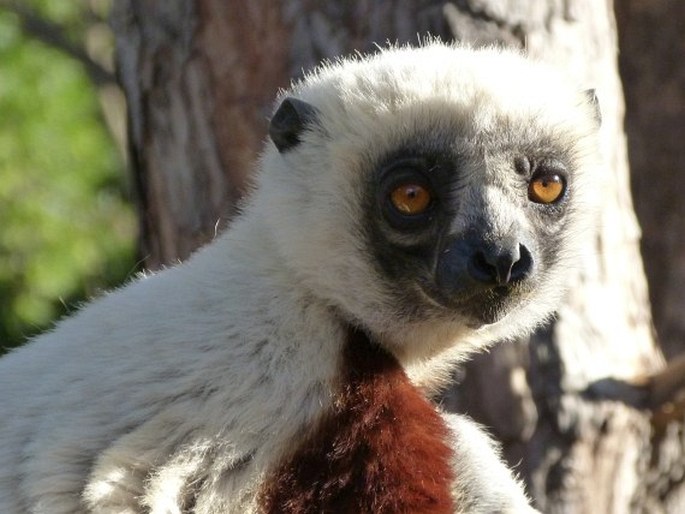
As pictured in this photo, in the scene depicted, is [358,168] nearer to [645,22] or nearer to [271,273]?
[271,273]

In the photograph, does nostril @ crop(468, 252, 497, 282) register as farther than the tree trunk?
No

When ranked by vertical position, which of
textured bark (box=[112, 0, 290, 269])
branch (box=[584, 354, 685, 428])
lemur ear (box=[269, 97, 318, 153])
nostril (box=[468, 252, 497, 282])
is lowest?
branch (box=[584, 354, 685, 428])

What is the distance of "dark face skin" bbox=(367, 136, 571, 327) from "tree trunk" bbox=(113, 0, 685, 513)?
1.22m

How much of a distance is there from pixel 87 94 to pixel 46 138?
62 centimetres

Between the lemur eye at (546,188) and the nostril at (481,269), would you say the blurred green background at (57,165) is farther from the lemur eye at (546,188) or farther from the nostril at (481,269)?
the nostril at (481,269)

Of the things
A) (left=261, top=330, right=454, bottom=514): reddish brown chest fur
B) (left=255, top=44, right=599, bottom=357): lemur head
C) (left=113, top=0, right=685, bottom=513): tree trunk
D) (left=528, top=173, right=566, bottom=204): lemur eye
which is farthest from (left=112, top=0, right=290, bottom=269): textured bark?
(left=261, top=330, right=454, bottom=514): reddish brown chest fur

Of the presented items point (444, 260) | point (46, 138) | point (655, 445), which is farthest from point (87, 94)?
point (444, 260)

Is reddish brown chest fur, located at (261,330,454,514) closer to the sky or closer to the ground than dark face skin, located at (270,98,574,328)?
closer to the ground

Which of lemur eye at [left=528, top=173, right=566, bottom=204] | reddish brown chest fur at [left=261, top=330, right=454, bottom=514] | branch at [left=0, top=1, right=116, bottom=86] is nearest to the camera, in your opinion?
reddish brown chest fur at [left=261, top=330, right=454, bottom=514]

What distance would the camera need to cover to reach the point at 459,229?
4.09m

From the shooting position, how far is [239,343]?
4059 mm

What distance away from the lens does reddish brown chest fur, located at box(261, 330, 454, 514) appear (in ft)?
13.1

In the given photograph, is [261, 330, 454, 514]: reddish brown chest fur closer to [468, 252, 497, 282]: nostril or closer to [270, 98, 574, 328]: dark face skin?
[270, 98, 574, 328]: dark face skin

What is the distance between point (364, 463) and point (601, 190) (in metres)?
1.82
